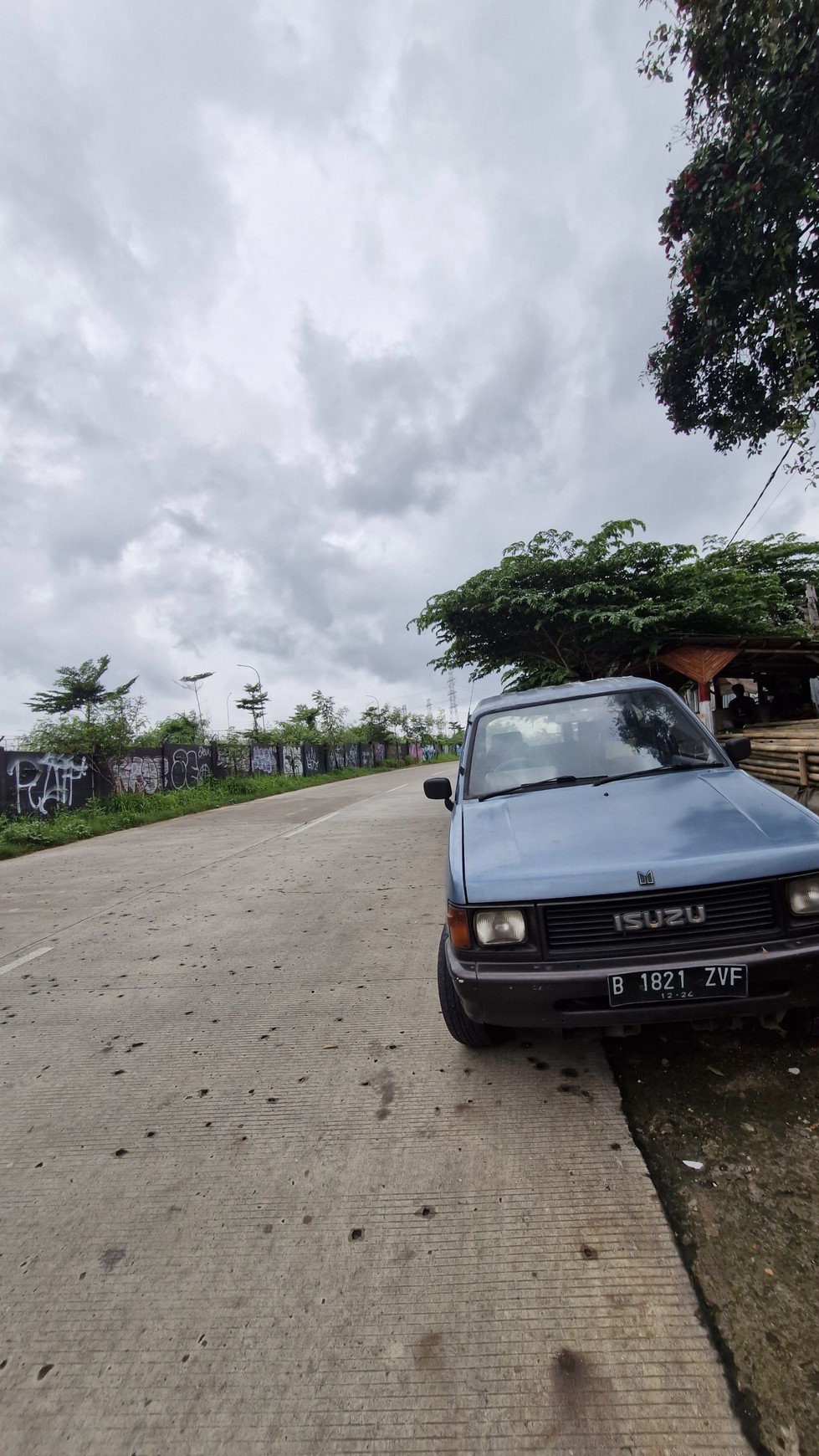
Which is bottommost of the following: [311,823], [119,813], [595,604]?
[311,823]

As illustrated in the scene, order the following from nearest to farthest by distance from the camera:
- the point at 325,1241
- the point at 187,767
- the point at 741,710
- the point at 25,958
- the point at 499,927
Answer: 1. the point at 325,1241
2. the point at 499,927
3. the point at 25,958
4. the point at 741,710
5. the point at 187,767

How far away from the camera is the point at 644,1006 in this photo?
2.05 meters

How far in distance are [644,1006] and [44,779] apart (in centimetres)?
1465

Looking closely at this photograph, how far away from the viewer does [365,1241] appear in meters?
1.75

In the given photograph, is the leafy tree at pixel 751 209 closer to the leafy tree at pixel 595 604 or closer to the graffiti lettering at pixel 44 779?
the leafy tree at pixel 595 604

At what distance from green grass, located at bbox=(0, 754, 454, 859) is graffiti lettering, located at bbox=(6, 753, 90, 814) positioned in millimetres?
274

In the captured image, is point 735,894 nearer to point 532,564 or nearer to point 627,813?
point 627,813

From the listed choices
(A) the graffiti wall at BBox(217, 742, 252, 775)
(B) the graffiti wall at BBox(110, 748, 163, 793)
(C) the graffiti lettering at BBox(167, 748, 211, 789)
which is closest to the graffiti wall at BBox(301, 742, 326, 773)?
(A) the graffiti wall at BBox(217, 742, 252, 775)

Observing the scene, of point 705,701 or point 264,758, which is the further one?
point 264,758

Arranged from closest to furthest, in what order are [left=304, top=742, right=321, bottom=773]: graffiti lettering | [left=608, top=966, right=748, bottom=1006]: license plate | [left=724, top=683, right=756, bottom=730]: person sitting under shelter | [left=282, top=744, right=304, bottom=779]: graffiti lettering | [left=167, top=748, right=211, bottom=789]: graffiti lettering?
[left=608, top=966, right=748, bottom=1006]: license plate < [left=724, top=683, right=756, bottom=730]: person sitting under shelter < [left=167, top=748, right=211, bottom=789]: graffiti lettering < [left=282, top=744, right=304, bottom=779]: graffiti lettering < [left=304, top=742, right=321, bottom=773]: graffiti lettering

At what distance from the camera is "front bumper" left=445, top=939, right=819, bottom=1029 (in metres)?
2.02

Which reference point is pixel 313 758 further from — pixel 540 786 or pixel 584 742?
pixel 540 786

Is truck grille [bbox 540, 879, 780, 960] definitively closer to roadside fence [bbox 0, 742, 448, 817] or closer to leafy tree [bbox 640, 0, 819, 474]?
leafy tree [bbox 640, 0, 819, 474]

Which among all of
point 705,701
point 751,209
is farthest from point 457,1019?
point 705,701
